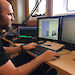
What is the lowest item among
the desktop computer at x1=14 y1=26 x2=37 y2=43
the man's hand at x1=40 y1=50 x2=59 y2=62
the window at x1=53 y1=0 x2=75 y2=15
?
the man's hand at x1=40 y1=50 x2=59 y2=62

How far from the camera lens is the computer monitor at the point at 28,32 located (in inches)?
68.2

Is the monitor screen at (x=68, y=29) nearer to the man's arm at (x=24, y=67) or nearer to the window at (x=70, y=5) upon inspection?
the man's arm at (x=24, y=67)

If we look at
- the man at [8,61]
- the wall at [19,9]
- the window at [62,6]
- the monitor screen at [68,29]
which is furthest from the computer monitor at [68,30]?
the wall at [19,9]

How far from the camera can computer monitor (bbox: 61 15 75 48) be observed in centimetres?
107

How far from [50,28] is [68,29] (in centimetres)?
30

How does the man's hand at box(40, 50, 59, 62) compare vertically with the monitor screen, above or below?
below

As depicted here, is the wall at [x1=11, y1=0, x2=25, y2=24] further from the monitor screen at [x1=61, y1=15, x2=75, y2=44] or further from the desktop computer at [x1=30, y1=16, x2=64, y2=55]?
the monitor screen at [x1=61, y1=15, x2=75, y2=44]

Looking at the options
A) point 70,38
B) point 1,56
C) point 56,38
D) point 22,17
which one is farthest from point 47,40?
point 22,17

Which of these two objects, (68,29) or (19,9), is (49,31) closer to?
(68,29)

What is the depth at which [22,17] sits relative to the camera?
2.58 m

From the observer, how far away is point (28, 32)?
5.77 ft

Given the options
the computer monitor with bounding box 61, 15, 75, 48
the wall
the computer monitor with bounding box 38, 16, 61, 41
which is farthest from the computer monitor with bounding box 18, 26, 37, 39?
the wall

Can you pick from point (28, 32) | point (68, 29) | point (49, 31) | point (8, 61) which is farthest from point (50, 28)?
point (8, 61)

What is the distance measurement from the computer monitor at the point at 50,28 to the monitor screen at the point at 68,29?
0.08m
